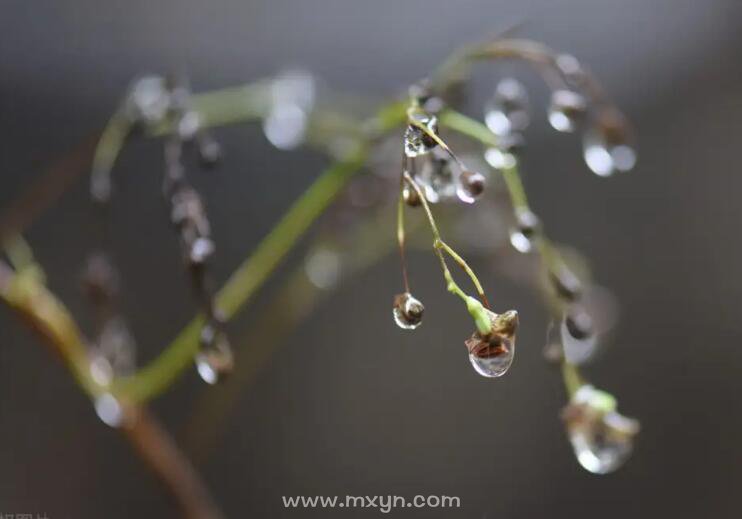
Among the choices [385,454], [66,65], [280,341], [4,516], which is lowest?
[4,516]

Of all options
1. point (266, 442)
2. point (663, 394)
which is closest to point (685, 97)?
point (663, 394)

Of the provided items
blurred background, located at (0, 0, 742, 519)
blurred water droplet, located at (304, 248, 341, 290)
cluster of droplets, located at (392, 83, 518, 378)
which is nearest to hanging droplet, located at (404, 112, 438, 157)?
cluster of droplets, located at (392, 83, 518, 378)

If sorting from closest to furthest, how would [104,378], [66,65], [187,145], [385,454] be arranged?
[187,145] → [104,378] → [385,454] → [66,65]

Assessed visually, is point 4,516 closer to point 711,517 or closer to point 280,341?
point 280,341

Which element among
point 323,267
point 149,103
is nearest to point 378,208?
point 323,267

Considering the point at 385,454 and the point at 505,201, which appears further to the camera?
the point at 385,454

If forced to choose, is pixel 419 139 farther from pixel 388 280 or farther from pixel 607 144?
pixel 388 280
